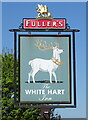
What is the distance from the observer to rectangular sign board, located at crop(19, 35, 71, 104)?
1406 cm

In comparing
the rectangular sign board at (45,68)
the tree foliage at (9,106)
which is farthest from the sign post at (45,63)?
the tree foliage at (9,106)

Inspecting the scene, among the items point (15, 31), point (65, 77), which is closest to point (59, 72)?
point (65, 77)

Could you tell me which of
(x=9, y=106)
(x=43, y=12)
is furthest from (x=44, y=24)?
(x=9, y=106)

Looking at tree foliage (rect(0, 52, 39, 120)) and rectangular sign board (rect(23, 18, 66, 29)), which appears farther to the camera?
tree foliage (rect(0, 52, 39, 120))

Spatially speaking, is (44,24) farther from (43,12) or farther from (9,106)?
(9,106)

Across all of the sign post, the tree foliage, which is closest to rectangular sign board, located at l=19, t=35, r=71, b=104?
the sign post

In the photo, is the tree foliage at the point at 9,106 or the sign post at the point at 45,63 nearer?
the sign post at the point at 45,63

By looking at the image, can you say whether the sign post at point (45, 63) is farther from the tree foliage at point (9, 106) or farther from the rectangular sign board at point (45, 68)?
the tree foliage at point (9, 106)

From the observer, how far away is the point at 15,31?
14.2m

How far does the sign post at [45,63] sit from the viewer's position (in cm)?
1407

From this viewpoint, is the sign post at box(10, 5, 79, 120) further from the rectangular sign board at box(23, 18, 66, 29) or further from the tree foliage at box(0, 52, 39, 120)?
the tree foliage at box(0, 52, 39, 120)

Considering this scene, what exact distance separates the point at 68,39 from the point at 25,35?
158 cm

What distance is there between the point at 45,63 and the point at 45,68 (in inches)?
7.6

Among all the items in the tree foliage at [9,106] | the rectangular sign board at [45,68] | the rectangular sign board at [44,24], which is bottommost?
the tree foliage at [9,106]
